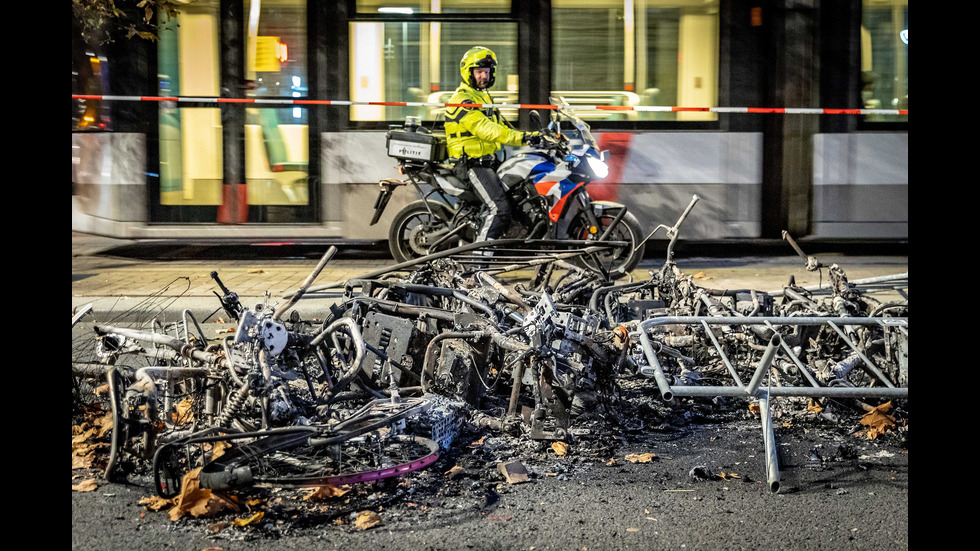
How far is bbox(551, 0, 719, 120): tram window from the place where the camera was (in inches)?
385

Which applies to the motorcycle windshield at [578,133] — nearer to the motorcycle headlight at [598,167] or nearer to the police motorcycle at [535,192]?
the police motorcycle at [535,192]

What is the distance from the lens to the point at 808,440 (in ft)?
13.3

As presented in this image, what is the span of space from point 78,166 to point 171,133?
105 centimetres

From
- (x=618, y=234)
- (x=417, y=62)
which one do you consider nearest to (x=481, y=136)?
(x=618, y=234)

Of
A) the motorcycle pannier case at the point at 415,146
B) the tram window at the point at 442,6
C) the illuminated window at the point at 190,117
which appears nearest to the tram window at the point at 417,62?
the tram window at the point at 442,6

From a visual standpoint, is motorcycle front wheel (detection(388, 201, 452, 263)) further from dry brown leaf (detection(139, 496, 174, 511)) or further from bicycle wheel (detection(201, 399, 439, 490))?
dry brown leaf (detection(139, 496, 174, 511))

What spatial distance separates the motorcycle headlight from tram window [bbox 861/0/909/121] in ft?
11.3

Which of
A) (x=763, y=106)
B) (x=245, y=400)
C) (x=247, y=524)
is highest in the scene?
(x=763, y=106)

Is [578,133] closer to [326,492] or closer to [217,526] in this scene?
[326,492]

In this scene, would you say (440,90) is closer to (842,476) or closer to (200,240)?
(200,240)

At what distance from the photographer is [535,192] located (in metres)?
8.68

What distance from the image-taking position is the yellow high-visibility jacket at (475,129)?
8445mm

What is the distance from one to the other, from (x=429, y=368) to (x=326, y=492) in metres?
1.14
